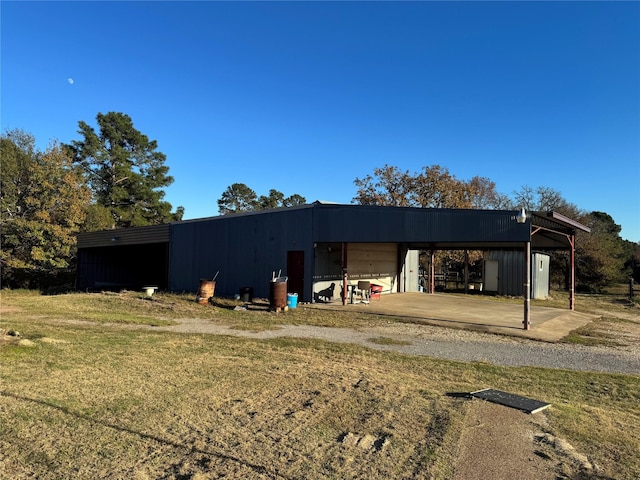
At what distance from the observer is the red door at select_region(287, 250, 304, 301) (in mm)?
16938

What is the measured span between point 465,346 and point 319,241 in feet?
25.9

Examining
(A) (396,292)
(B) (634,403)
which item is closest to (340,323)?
(B) (634,403)

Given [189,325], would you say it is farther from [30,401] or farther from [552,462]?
[552,462]

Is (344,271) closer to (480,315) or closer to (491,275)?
(480,315)

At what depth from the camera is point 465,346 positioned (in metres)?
9.13

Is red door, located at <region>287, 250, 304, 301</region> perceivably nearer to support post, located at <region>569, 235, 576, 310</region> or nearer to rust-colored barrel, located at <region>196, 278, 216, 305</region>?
rust-colored barrel, located at <region>196, 278, 216, 305</region>

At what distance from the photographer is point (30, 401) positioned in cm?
454

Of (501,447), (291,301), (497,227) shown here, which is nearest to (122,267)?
(291,301)

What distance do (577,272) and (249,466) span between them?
118 ft

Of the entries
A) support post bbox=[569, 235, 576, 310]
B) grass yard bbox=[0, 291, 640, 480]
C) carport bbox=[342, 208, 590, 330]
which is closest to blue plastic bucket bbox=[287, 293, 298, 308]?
carport bbox=[342, 208, 590, 330]

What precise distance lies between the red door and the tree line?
17.2m

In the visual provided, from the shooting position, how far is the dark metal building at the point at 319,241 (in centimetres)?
1365

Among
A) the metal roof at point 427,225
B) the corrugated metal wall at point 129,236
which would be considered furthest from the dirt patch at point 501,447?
the corrugated metal wall at point 129,236

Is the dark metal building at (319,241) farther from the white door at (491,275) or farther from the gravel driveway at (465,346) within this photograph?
the white door at (491,275)
